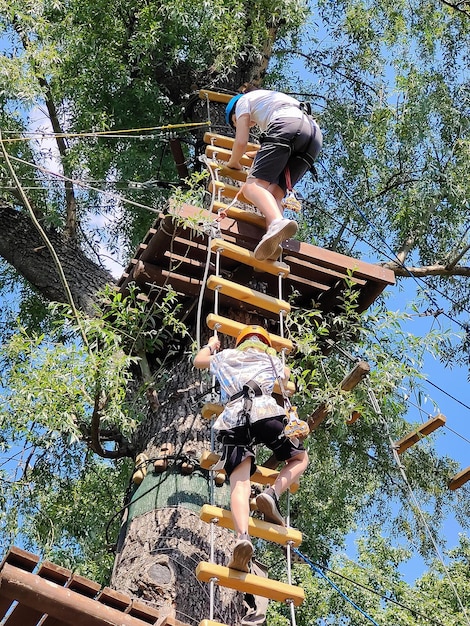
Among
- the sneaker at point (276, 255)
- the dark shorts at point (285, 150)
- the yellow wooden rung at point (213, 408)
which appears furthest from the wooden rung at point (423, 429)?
the yellow wooden rung at point (213, 408)

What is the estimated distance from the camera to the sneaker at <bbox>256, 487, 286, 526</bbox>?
3.95 metres

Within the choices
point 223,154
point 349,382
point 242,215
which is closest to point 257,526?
point 349,382

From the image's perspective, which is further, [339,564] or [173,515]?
[339,564]

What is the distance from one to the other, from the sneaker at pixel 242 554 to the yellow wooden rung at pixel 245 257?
186 cm

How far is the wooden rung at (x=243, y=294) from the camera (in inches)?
188

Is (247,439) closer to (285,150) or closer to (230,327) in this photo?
(230,327)

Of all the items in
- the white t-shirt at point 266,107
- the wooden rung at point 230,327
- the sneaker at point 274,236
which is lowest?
the wooden rung at point 230,327

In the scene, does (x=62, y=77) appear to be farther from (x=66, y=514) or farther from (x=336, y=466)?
(x=336, y=466)

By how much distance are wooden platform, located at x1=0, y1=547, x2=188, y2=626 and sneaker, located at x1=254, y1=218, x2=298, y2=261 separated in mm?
2259

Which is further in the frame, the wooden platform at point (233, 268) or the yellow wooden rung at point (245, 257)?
the wooden platform at point (233, 268)

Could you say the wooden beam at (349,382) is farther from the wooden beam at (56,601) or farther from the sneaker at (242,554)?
the wooden beam at (56,601)

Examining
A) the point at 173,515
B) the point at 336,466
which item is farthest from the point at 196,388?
the point at 336,466

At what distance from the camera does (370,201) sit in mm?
8469

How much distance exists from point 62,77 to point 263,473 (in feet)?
14.8
